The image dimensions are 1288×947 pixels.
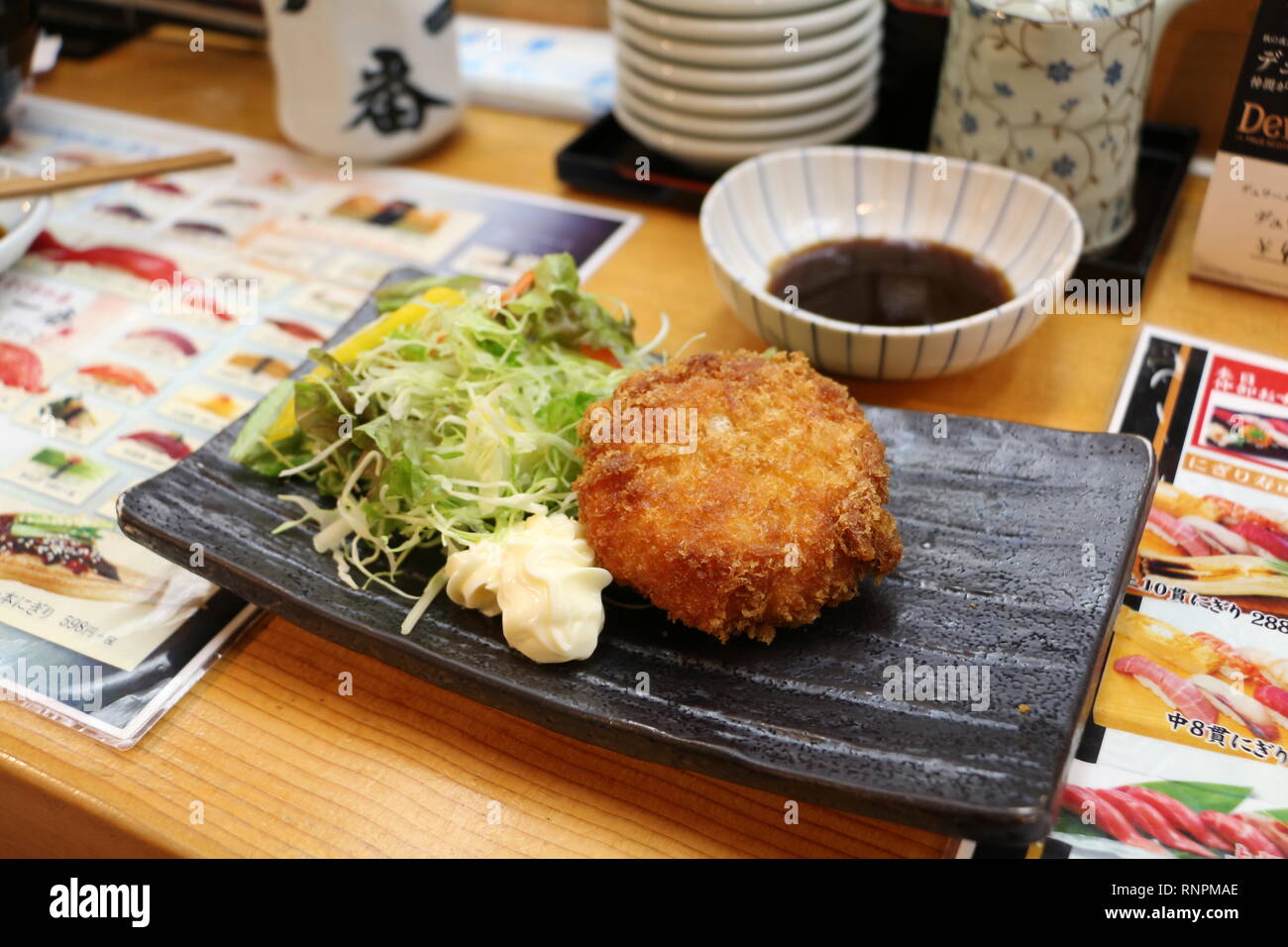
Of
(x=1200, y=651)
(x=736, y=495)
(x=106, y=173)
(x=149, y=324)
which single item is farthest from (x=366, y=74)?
(x=1200, y=651)

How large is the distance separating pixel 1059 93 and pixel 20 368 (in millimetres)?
2143

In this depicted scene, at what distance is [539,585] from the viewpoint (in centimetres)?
135

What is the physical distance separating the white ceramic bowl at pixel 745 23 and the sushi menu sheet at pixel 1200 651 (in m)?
0.98

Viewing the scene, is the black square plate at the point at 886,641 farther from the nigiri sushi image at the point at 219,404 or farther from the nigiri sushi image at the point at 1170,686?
the nigiri sushi image at the point at 219,404

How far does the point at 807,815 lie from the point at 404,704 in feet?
1.89

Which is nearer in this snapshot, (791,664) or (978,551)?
(791,664)

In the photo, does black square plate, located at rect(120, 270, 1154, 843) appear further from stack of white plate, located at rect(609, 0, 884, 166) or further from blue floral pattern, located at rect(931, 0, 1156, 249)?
stack of white plate, located at rect(609, 0, 884, 166)

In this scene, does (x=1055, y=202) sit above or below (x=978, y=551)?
above

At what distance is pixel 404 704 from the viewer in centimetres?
145

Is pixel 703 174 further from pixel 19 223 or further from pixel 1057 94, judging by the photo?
pixel 19 223

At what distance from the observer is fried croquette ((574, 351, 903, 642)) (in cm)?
Result: 135

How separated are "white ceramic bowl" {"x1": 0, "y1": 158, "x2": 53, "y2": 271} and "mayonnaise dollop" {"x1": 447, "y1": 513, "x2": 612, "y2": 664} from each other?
1.44 metres

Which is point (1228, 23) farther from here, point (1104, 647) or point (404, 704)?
point (404, 704)
